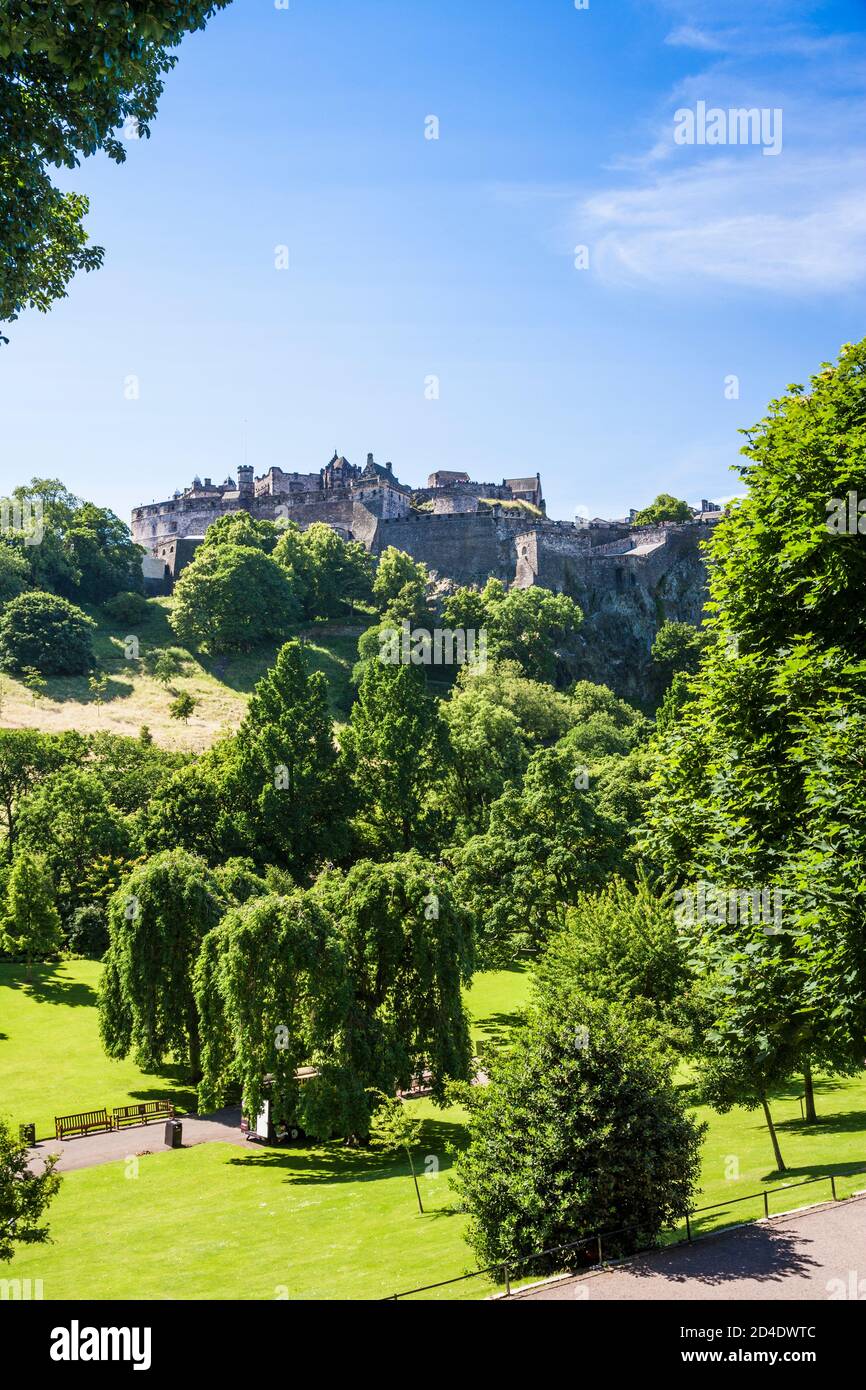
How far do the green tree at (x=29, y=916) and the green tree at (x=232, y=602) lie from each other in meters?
51.9

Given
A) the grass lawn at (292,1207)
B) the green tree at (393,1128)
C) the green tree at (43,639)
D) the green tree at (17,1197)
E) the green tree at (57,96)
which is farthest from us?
the green tree at (43,639)

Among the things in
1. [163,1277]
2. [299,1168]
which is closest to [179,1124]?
[299,1168]

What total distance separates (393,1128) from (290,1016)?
422cm

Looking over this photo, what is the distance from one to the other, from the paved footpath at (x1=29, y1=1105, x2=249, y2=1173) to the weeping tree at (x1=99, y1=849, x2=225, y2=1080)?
255cm

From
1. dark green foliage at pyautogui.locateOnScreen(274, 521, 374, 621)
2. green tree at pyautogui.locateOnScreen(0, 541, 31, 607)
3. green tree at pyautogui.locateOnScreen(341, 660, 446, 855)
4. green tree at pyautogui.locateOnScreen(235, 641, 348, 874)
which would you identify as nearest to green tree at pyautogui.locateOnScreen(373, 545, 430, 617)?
dark green foliage at pyautogui.locateOnScreen(274, 521, 374, 621)

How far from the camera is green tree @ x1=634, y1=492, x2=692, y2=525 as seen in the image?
430 feet

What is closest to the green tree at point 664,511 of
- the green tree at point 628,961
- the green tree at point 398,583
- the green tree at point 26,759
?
the green tree at point 398,583

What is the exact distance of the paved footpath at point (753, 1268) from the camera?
45.2 ft

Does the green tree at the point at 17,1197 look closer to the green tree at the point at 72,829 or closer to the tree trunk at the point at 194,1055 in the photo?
the tree trunk at the point at 194,1055

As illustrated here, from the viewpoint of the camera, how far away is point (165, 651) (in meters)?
96.5

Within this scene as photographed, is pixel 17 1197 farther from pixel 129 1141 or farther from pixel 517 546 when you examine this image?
pixel 517 546

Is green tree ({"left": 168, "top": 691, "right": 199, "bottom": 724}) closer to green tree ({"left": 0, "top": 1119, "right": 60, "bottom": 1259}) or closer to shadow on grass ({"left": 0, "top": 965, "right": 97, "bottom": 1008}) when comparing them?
shadow on grass ({"left": 0, "top": 965, "right": 97, "bottom": 1008})

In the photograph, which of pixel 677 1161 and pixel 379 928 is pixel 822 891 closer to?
pixel 677 1161

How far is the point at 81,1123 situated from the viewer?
30812 millimetres
